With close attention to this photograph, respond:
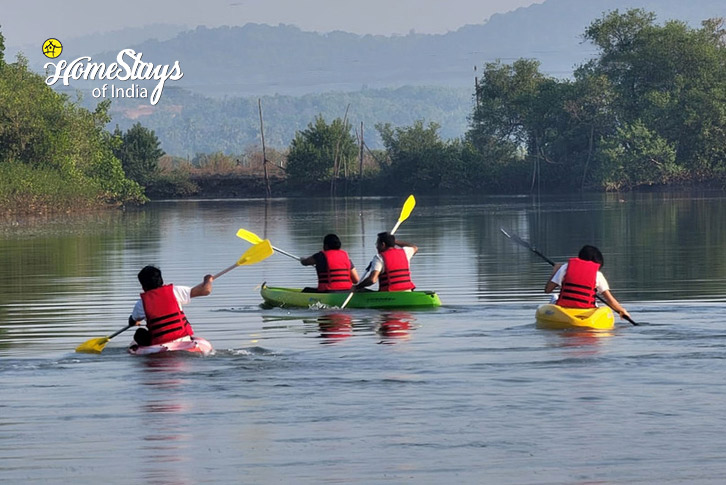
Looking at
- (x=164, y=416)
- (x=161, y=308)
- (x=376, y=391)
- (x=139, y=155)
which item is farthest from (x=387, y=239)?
(x=139, y=155)

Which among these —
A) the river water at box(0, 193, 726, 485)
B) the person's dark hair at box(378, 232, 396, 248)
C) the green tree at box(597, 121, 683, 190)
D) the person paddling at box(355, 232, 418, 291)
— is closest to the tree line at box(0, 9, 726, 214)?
the green tree at box(597, 121, 683, 190)

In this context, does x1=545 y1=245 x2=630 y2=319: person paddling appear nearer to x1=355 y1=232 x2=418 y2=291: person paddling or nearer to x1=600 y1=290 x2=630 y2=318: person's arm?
x1=600 y1=290 x2=630 y2=318: person's arm

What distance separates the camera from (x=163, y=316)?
44.6 feet

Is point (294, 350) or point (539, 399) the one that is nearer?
point (539, 399)

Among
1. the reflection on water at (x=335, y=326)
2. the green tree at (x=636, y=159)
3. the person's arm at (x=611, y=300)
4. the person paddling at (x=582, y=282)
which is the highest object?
the green tree at (x=636, y=159)

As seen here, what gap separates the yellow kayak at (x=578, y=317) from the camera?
607 inches

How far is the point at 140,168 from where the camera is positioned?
93000 mm

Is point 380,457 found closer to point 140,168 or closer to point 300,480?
point 300,480

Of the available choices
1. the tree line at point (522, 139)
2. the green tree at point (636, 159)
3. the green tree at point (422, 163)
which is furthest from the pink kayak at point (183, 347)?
the green tree at point (422, 163)

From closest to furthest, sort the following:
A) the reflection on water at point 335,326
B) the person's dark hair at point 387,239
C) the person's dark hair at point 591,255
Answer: the person's dark hair at point 591,255 < the reflection on water at point 335,326 < the person's dark hair at point 387,239

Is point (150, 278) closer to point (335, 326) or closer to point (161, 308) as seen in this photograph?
point (161, 308)

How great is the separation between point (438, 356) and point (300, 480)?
5.44m

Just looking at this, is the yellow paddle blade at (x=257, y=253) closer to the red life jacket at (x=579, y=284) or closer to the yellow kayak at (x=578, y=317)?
the yellow kayak at (x=578, y=317)

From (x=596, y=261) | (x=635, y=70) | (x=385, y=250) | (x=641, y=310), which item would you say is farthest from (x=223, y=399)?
(x=635, y=70)
